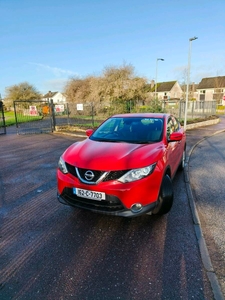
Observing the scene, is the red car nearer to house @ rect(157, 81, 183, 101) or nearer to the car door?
the car door

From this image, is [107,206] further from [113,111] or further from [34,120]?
[34,120]

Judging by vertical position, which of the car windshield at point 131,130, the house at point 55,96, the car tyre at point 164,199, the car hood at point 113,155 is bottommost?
the car tyre at point 164,199

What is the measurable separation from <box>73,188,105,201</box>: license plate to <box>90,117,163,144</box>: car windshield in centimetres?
126

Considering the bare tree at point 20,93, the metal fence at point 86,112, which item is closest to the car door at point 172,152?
the metal fence at point 86,112

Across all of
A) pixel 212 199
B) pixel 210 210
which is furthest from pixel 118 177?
pixel 212 199

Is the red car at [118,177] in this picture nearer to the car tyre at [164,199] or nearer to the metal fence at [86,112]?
the car tyre at [164,199]

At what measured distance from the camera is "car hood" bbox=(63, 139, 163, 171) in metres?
2.80

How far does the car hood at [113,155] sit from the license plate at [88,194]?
0.34m

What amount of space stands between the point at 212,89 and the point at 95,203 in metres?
64.1

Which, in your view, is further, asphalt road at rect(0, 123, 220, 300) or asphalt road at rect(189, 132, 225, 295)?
asphalt road at rect(189, 132, 225, 295)

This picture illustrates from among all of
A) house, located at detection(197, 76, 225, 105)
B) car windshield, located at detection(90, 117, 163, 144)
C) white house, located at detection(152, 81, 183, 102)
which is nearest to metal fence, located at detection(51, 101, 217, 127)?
car windshield, located at detection(90, 117, 163, 144)

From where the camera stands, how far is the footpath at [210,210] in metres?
2.29

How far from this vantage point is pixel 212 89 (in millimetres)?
57281

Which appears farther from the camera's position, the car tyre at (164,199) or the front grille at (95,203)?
the car tyre at (164,199)
